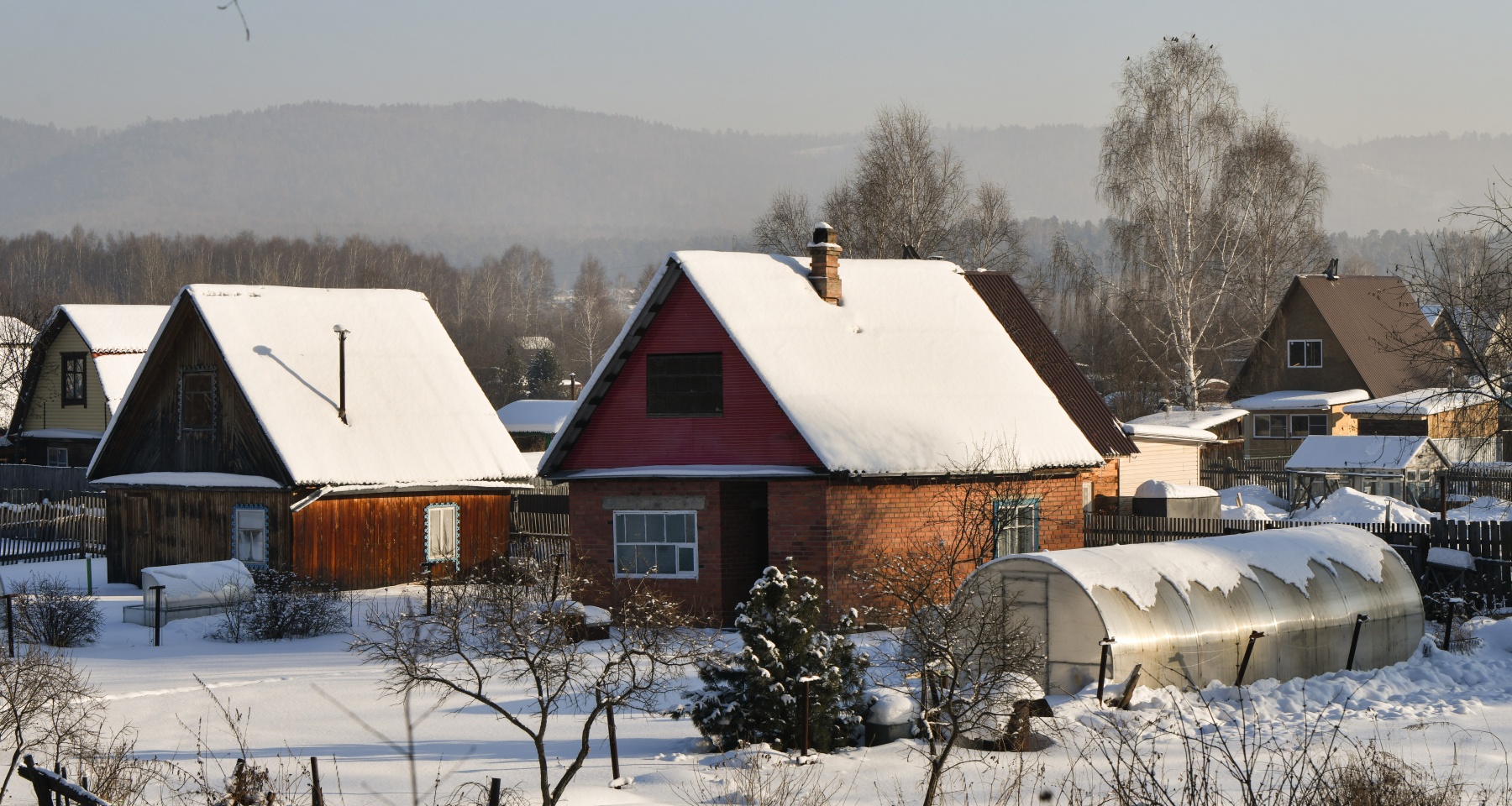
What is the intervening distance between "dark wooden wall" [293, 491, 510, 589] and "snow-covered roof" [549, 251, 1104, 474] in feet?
22.5

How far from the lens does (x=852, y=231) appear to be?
183ft

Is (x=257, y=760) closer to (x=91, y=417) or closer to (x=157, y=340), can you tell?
(x=157, y=340)

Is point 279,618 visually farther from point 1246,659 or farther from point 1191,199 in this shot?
point 1191,199

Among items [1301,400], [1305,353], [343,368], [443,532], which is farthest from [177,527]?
[1305,353]

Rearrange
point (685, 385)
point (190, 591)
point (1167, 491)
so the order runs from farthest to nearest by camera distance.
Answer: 1. point (1167, 491)
2. point (685, 385)
3. point (190, 591)

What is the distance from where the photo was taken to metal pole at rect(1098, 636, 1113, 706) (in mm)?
15106

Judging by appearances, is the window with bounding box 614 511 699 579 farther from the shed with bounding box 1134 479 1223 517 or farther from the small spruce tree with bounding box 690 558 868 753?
the shed with bounding box 1134 479 1223 517

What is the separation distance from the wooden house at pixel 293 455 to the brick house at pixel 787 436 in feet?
17.6

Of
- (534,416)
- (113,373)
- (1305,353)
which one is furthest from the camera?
(534,416)

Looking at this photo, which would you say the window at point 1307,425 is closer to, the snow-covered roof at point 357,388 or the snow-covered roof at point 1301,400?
the snow-covered roof at point 1301,400

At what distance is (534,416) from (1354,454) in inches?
1307

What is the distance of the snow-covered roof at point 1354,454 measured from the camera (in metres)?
40.7

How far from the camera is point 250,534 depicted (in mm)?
27500

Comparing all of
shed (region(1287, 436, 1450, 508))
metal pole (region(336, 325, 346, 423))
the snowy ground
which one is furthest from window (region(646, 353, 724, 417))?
shed (region(1287, 436, 1450, 508))
